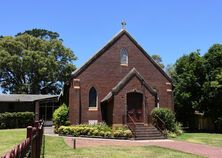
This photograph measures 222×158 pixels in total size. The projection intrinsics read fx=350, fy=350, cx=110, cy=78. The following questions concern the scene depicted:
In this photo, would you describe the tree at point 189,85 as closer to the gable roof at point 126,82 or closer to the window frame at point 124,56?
the gable roof at point 126,82

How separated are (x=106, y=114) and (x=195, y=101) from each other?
1208 centimetres

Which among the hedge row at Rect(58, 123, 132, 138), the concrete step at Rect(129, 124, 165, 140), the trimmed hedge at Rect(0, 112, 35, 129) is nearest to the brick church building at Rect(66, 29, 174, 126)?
the concrete step at Rect(129, 124, 165, 140)

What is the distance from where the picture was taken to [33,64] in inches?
2448

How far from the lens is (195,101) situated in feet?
138

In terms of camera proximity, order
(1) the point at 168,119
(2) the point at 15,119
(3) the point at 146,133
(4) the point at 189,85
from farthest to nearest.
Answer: (2) the point at 15,119
(4) the point at 189,85
(1) the point at 168,119
(3) the point at 146,133

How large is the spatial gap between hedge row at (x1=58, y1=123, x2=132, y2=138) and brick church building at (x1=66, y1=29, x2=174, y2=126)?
2818 millimetres

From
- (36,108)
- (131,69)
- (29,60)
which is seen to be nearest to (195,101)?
(131,69)

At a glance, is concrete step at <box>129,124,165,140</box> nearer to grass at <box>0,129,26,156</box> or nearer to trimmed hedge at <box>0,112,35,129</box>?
grass at <box>0,129,26,156</box>

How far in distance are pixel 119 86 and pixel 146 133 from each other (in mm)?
5628

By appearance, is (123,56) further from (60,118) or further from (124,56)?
(60,118)

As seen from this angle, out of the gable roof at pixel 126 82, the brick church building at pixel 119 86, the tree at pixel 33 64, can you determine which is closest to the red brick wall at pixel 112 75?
the brick church building at pixel 119 86

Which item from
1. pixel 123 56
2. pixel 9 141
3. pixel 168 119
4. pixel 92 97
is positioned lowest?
pixel 9 141

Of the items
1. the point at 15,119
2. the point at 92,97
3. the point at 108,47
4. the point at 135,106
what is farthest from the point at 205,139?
the point at 15,119

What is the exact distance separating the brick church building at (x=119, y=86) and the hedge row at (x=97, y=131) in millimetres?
2818
